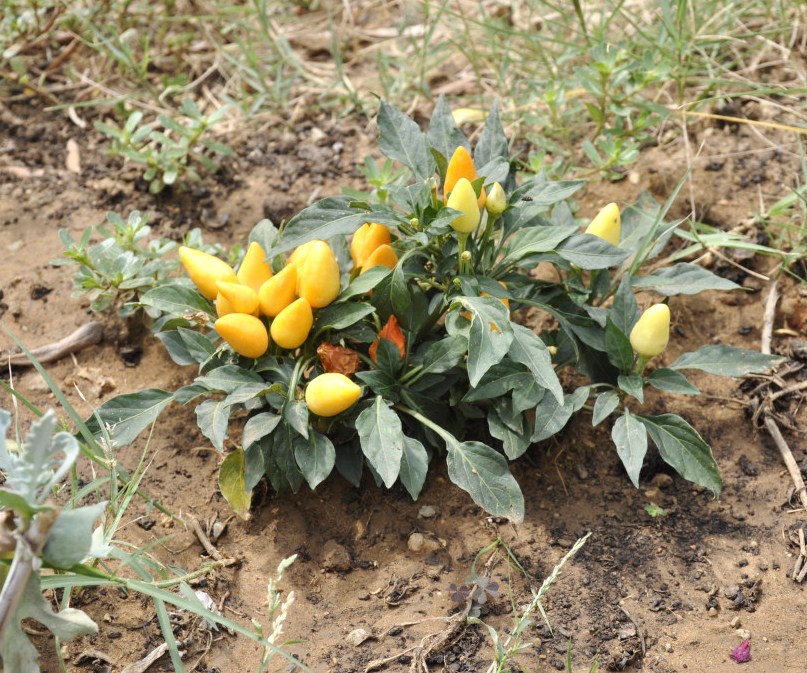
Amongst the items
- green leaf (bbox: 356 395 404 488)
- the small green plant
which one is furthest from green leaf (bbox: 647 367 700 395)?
the small green plant

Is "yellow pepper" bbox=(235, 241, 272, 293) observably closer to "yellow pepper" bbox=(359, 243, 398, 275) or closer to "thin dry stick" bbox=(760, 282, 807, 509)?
"yellow pepper" bbox=(359, 243, 398, 275)

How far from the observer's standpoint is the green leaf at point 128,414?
2.39m

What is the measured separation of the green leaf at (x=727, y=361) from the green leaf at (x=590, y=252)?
382 mm

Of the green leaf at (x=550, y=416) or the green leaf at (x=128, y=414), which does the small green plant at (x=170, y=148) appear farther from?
the green leaf at (x=550, y=416)

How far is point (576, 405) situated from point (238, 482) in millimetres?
907

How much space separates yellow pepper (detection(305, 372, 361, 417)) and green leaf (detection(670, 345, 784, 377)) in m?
0.94

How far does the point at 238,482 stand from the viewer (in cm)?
244

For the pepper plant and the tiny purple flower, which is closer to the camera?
the tiny purple flower

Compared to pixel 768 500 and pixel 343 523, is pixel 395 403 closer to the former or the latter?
pixel 343 523

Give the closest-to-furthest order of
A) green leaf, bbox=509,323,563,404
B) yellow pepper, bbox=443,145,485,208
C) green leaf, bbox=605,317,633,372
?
green leaf, bbox=509,323,563,404 < yellow pepper, bbox=443,145,485,208 < green leaf, bbox=605,317,633,372

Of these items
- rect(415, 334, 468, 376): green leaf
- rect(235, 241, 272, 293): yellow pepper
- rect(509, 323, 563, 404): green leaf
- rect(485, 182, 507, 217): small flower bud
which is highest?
rect(485, 182, 507, 217): small flower bud

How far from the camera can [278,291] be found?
2373 mm

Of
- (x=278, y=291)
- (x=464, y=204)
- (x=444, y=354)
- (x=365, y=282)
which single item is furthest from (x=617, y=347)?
(x=278, y=291)

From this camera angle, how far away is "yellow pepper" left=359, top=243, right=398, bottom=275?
96.3 inches
